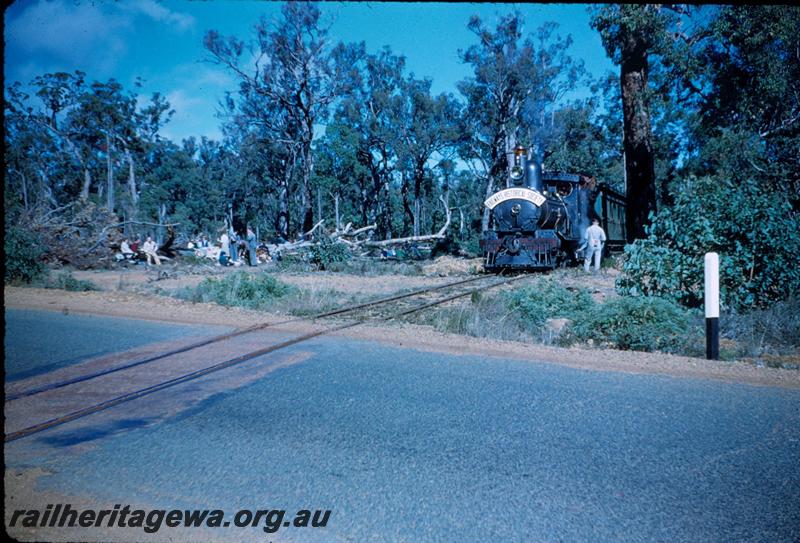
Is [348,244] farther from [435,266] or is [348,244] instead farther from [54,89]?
[54,89]

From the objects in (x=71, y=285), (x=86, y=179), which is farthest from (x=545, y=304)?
(x=86, y=179)

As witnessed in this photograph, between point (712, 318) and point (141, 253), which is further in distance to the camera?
point (141, 253)

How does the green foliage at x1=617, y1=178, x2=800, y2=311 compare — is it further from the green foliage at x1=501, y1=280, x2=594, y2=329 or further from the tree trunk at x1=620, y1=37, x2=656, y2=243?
the tree trunk at x1=620, y1=37, x2=656, y2=243

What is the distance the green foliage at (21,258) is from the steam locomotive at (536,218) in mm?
14052

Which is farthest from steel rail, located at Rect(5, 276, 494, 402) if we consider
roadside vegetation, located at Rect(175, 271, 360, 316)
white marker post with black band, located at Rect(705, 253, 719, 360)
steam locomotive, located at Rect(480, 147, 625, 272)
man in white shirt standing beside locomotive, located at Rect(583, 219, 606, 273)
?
man in white shirt standing beside locomotive, located at Rect(583, 219, 606, 273)

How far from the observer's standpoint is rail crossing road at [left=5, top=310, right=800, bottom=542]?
8.50 ft

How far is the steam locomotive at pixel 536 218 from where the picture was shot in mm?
16406

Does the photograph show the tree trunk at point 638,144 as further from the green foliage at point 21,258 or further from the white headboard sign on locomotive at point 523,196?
the green foliage at point 21,258

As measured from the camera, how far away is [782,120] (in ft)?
66.1

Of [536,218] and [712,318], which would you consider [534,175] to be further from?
[712,318]

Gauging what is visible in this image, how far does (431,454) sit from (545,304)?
6.01 meters

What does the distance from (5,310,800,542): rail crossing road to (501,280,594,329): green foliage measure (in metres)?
3.17

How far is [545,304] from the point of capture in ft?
29.0

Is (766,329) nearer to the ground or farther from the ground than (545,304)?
nearer to the ground
